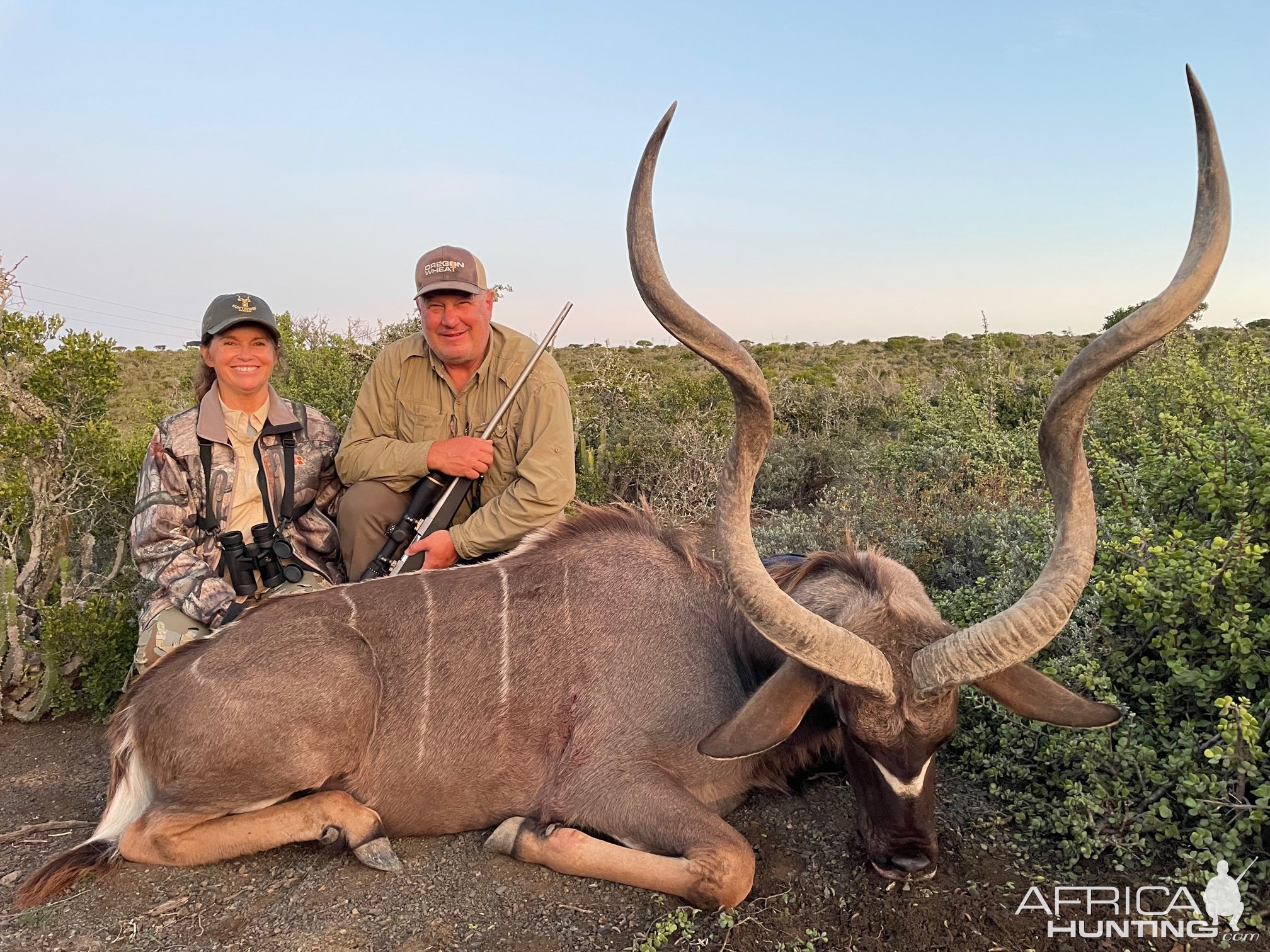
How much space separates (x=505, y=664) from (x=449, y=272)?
284cm

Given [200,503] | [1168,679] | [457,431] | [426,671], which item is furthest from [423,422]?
[1168,679]

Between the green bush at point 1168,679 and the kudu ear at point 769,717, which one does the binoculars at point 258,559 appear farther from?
the green bush at point 1168,679

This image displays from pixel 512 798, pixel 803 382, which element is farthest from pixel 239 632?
pixel 803 382

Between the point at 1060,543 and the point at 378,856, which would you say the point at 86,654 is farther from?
the point at 1060,543

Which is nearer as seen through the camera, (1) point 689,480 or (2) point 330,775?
(2) point 330,775

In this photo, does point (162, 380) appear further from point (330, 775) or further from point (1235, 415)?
point (1235, 415)

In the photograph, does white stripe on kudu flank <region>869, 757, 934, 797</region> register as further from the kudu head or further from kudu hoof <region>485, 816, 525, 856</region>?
kudu hoof <region>485, 816, 525, 856</region>

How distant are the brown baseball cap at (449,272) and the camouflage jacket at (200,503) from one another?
126cm

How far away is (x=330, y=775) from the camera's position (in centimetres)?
404

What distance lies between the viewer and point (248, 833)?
154 inches

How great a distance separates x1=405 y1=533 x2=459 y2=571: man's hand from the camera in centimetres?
533

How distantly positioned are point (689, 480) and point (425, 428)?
15.3ft

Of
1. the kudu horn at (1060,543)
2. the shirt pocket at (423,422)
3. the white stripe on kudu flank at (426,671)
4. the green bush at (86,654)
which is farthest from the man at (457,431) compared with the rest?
the kudu horn at (1060,543)

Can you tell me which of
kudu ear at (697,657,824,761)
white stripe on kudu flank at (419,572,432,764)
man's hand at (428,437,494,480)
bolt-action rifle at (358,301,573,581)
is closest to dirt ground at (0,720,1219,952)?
white stripe on kudu flank at (419,572,432,764)
